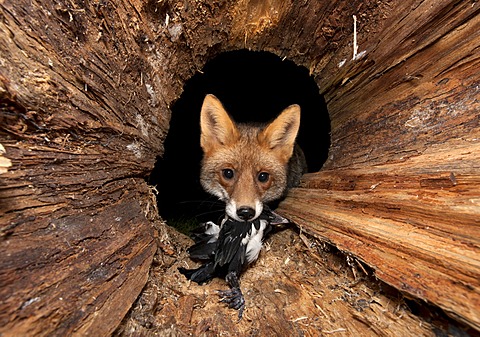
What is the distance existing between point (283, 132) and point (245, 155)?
0.57 metres

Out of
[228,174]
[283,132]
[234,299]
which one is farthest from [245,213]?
[283,132]

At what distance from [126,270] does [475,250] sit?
211 cm

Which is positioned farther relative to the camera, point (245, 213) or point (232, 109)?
point (232, 109)

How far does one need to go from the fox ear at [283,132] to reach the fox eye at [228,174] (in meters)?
0.59

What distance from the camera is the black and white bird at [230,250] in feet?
9.28

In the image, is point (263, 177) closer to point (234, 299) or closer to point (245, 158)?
point (245, 158)

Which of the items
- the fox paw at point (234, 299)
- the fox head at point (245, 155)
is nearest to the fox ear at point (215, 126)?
the fox head at point (245, 155)

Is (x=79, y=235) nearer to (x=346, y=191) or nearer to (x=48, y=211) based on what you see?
(x=48, y=211)

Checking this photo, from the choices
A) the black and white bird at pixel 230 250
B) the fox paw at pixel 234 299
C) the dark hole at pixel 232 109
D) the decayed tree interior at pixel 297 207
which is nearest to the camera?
the decayed tree interior at pixel 297 207

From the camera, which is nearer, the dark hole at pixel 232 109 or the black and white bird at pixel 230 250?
the black and white bird at pixel 230 250

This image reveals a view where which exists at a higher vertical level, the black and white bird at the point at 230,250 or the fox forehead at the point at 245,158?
the fox forehead at the point at 245,158

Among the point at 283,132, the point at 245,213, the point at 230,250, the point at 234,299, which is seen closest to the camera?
the point at 234,299

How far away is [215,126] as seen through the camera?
4.07m

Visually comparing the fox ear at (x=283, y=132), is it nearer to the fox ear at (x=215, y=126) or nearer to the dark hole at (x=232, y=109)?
the fox ear at (x=215, y=126)
